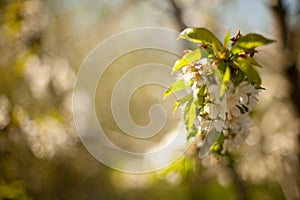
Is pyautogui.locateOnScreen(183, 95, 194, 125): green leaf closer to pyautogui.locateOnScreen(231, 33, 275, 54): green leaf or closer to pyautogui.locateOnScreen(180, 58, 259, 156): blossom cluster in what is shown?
pyautogui.locateOnScreen(180, 58, 259, 156): blossom cluster

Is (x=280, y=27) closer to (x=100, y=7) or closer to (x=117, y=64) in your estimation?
(x=100, y=7)

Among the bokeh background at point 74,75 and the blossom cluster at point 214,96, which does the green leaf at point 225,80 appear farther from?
the bokeh background at point 74,75

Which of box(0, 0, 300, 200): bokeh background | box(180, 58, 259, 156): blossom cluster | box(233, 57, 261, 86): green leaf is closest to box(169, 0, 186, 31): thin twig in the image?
box(0, 0, 300, 200): bokeh background

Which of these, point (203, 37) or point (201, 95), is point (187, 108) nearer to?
point (201, 95)

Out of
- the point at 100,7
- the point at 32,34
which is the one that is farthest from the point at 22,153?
the point at 100,7

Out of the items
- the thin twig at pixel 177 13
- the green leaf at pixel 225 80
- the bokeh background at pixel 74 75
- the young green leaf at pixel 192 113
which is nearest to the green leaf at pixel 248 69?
the green leaf at pixel 225 80
